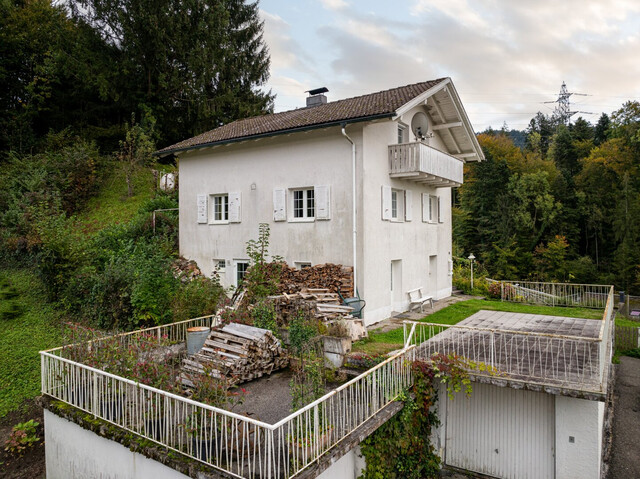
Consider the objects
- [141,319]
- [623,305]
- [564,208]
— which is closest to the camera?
[141,319]

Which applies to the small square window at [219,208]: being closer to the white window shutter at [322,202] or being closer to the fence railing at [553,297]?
the white window shutter at [322,202]

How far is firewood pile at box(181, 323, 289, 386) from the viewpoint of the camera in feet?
28.5

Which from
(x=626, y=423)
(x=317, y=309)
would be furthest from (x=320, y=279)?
(x=626, y=423)

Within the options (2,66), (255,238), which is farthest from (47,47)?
(255,238)

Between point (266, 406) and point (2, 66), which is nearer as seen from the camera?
point (266, 406)

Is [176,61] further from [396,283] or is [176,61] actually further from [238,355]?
[238,355]

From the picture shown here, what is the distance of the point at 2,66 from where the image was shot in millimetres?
26625

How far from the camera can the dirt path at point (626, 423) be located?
8.73 meters

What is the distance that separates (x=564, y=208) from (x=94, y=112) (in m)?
42.5

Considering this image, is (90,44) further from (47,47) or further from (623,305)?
(623,305)

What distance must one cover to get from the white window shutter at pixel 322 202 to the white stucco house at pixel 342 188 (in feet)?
0.11

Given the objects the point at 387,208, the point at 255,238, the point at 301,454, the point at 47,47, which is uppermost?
the point at 47,47

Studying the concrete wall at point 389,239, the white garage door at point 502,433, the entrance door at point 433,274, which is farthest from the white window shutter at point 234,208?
the white garage door at point 502,433

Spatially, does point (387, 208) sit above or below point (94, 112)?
below
